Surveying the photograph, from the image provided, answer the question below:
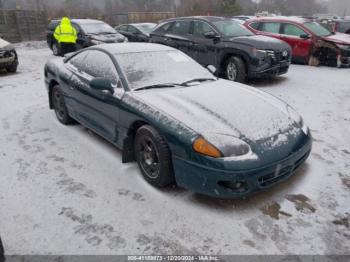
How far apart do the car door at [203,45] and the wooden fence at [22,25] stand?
16.2 meters

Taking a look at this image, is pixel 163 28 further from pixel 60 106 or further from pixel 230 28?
pixel 60 106

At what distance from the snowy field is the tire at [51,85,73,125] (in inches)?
18.8

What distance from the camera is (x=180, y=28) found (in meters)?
8.94

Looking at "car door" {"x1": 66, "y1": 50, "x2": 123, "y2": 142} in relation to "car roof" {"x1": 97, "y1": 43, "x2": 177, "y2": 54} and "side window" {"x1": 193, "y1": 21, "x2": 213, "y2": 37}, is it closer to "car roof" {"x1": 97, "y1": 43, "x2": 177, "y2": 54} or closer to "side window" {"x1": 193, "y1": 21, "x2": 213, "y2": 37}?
"car roof" {"x1": 97, "y1": 43, "x2": 177, "y2": 54}

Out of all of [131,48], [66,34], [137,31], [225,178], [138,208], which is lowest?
[138,208]

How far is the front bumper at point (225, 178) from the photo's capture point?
9.28 feet

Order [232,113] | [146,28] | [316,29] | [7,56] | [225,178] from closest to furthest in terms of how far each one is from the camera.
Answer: [225,178] < [232,113] < [7,56] < [316,29] < [146,28]

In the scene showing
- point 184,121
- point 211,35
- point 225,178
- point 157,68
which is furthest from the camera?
point 211,35

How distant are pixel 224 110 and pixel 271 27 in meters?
8.36

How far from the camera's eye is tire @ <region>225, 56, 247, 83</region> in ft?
24.9

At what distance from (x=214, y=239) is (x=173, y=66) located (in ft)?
7.76

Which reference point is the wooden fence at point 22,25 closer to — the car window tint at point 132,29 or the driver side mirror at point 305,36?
the car window tint at point 132,29

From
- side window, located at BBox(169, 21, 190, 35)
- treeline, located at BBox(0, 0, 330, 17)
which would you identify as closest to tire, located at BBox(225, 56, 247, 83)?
side window, located at BBox(169, 21, 190, 35)

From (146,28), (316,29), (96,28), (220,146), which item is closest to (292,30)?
(316,29)
